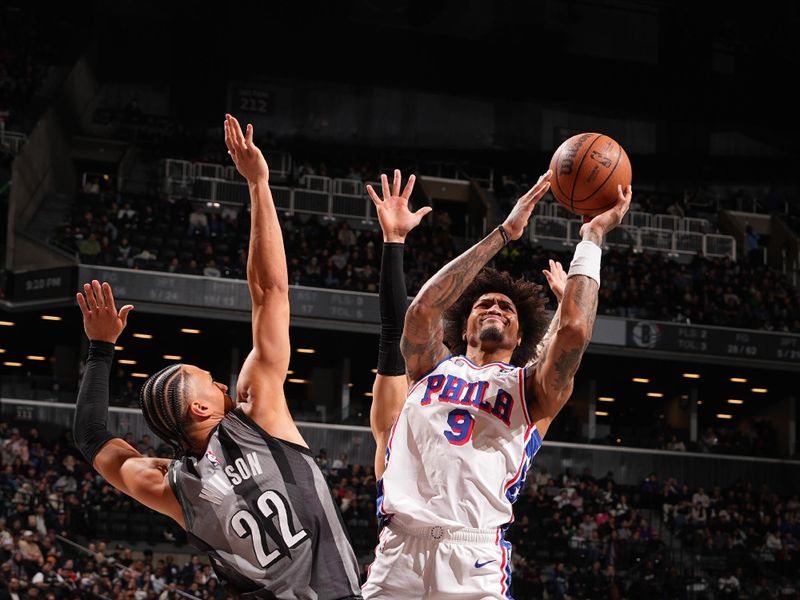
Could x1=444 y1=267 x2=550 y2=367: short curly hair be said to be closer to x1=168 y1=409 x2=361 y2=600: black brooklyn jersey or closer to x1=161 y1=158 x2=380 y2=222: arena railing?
x1=168 y1=409 x2=361 y2=600: black brooklyn jersey

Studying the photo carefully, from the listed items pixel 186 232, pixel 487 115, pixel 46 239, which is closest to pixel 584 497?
pixel 186 232

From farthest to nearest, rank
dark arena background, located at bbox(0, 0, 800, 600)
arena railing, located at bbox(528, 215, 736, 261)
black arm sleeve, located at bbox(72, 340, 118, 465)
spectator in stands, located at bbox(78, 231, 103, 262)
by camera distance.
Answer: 1. arena railing, located at bbox(528, 215, 736, 261)
2. spectator in stands, located at bbox(78, 231, 103, 262)
3. dark arena background, located at bbox(0, 0, 800, 600)
4. black arm sleeve, located at bbox(72, 340, 118, 465)

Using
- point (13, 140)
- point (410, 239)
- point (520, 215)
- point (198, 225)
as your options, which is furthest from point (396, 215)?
point (13, 140)

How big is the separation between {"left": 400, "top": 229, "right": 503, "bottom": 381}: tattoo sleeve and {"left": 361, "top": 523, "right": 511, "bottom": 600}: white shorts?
2.23 feet

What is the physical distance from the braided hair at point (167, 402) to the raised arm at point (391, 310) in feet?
4.08

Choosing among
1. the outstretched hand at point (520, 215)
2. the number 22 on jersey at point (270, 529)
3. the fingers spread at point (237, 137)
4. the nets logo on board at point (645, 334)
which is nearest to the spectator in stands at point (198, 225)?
the nets logo on board at point (645, 334)

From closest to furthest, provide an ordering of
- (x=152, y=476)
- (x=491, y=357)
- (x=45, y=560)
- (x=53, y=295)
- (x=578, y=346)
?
(x=152, y=476) → (x=578, y=346) → (x=491, y=357) → (x=45, y=560) → (x=53, y=295)

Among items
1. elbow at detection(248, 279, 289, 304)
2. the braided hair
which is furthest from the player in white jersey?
the braided hair

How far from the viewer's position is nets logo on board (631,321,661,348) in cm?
2641

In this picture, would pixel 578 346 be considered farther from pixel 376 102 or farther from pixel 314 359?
pixel 376 102

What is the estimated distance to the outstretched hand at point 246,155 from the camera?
4.10 metres

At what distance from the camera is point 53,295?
77.0ft

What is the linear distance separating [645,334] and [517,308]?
21835mm

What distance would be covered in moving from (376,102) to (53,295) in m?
14.6
